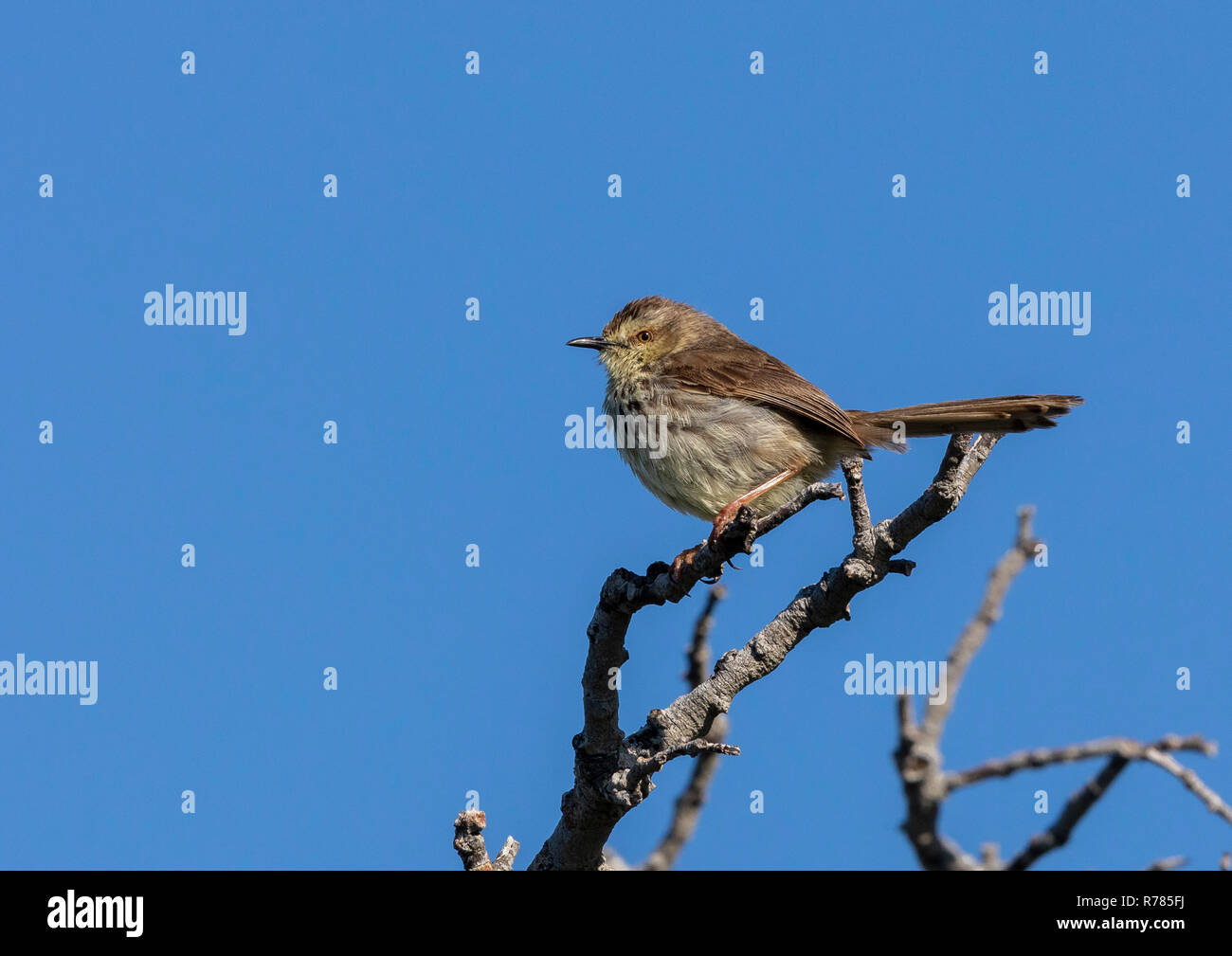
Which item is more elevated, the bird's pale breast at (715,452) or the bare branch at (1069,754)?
the bird's pale breast at (715,452)

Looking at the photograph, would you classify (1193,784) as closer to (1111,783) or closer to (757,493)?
(1111,783)

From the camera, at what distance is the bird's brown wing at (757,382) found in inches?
316

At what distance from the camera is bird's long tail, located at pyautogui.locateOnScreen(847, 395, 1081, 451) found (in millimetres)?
7098

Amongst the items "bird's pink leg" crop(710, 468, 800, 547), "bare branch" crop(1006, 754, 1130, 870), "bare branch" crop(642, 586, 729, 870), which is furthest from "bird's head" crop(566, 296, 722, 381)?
"bare branch" crop(1006, 754, 1130, 870)

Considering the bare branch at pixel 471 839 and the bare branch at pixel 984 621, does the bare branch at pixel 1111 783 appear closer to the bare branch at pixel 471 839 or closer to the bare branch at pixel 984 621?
the bare branch at pixel 984 621

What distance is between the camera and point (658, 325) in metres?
9.24

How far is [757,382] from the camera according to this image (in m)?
8.30

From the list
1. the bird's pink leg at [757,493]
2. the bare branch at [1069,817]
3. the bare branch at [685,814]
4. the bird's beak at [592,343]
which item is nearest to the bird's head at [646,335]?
the bird's beak at [592,343]

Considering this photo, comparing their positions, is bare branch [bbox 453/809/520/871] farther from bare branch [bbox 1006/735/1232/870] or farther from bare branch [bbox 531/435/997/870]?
bare branch [bbox 1006/735/1232/870]
